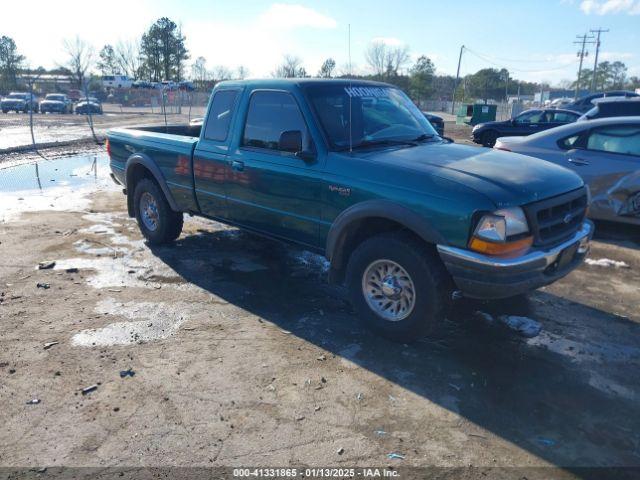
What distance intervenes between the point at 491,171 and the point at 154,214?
4.37 meters

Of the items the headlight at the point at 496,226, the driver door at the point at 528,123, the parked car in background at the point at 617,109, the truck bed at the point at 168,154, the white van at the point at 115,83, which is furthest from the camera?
the white van at the point at 115,83

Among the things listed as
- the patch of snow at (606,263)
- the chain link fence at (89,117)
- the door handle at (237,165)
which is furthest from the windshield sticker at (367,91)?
the chain link fence at (89,117)

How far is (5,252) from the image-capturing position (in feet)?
20.0

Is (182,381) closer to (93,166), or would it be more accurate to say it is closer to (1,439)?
(1,439)

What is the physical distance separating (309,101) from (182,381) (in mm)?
2525

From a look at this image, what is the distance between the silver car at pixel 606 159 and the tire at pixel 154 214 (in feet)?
16.8

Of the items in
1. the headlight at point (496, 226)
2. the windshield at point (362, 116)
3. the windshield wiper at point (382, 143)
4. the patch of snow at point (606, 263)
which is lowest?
the patch of snow at point (606, 263)

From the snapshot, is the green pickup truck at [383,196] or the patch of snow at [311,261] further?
the patch of snow at [311,261]

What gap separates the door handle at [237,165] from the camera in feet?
15.8

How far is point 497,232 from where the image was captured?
330 centimetres

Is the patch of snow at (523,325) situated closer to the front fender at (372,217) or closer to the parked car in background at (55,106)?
the front fender at (372,217)

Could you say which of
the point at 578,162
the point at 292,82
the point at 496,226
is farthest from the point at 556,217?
the point at 578,162

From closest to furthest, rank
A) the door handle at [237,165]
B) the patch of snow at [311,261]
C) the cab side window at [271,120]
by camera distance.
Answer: the cab side window at [271,120], the door handle at [237,165], the patch of snow at [311,261]

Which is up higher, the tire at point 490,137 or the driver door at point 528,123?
the driver door at point 528,123
